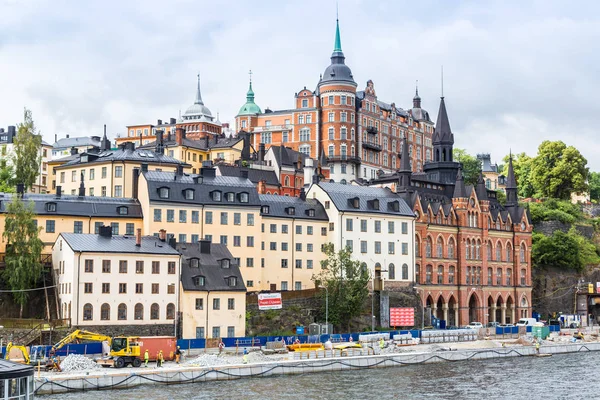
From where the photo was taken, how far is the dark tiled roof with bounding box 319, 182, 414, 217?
10606 centimetres

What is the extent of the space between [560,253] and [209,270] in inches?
2624

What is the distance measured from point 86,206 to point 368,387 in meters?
38.0

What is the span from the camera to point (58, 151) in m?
187

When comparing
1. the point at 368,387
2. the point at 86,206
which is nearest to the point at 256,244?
the point at 86,206

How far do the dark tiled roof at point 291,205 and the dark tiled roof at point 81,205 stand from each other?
1489 cm

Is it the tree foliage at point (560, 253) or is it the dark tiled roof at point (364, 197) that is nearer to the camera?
the dark tiled roof at point (364, 197)

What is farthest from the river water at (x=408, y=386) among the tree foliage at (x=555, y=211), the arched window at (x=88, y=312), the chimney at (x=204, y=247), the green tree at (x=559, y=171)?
the green tree at (x=559, y=171)

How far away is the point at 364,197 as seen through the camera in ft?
357

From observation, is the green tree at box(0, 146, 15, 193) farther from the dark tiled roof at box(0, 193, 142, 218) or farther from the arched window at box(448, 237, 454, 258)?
the arched window at box(448, 237, 454, 258)

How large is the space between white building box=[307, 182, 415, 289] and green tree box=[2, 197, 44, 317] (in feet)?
112

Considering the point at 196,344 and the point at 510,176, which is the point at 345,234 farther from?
the point at 510,176

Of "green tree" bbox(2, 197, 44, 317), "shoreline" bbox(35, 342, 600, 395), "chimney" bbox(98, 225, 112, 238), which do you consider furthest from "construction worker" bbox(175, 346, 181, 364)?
"green tree" bbox(2, 197, 44, 317)

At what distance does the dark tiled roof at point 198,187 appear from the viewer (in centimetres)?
9350

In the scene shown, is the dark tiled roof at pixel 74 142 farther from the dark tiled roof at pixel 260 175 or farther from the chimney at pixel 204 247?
the chimney at pixel 204 247
